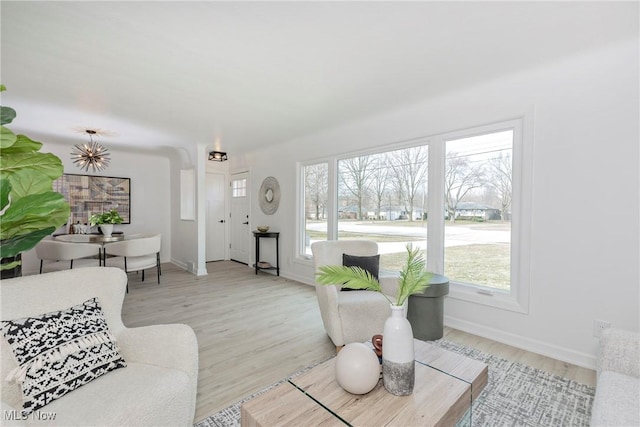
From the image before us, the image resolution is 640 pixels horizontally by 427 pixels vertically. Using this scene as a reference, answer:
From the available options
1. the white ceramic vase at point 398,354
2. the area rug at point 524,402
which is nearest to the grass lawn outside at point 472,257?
the area rug at point 524,402

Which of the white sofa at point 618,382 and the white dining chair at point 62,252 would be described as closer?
the white sofa at point 618,382

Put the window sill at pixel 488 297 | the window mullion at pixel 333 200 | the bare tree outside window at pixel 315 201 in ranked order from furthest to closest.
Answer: the bare tree outside window at pixel 315 201
the window mullion at pixel 333 200
the window sill at pixel 488 297

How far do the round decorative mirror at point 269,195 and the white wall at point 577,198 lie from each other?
3.36 metres

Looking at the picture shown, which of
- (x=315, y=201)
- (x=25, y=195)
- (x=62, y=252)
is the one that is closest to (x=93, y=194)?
(x=62, y=252)

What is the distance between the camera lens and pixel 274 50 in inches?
84.6

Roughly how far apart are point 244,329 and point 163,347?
5.13 ft

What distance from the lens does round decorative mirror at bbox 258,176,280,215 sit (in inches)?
208

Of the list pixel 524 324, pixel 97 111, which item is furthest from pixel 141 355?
pixel 97 111

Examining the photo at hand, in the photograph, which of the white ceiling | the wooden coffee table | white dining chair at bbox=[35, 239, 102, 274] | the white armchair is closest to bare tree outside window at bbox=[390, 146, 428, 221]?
the white ceiling

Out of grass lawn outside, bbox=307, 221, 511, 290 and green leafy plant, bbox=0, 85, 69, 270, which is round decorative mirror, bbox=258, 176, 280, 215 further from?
green leafy plant, bbox=0, 85, 69, 270

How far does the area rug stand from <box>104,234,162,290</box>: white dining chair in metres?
3.17

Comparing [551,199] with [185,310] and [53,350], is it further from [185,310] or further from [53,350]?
[185,310]

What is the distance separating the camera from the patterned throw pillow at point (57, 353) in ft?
3.72

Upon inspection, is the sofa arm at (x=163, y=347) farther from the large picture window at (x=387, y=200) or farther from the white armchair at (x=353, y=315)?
the large picture window at (x=387, y=200)
